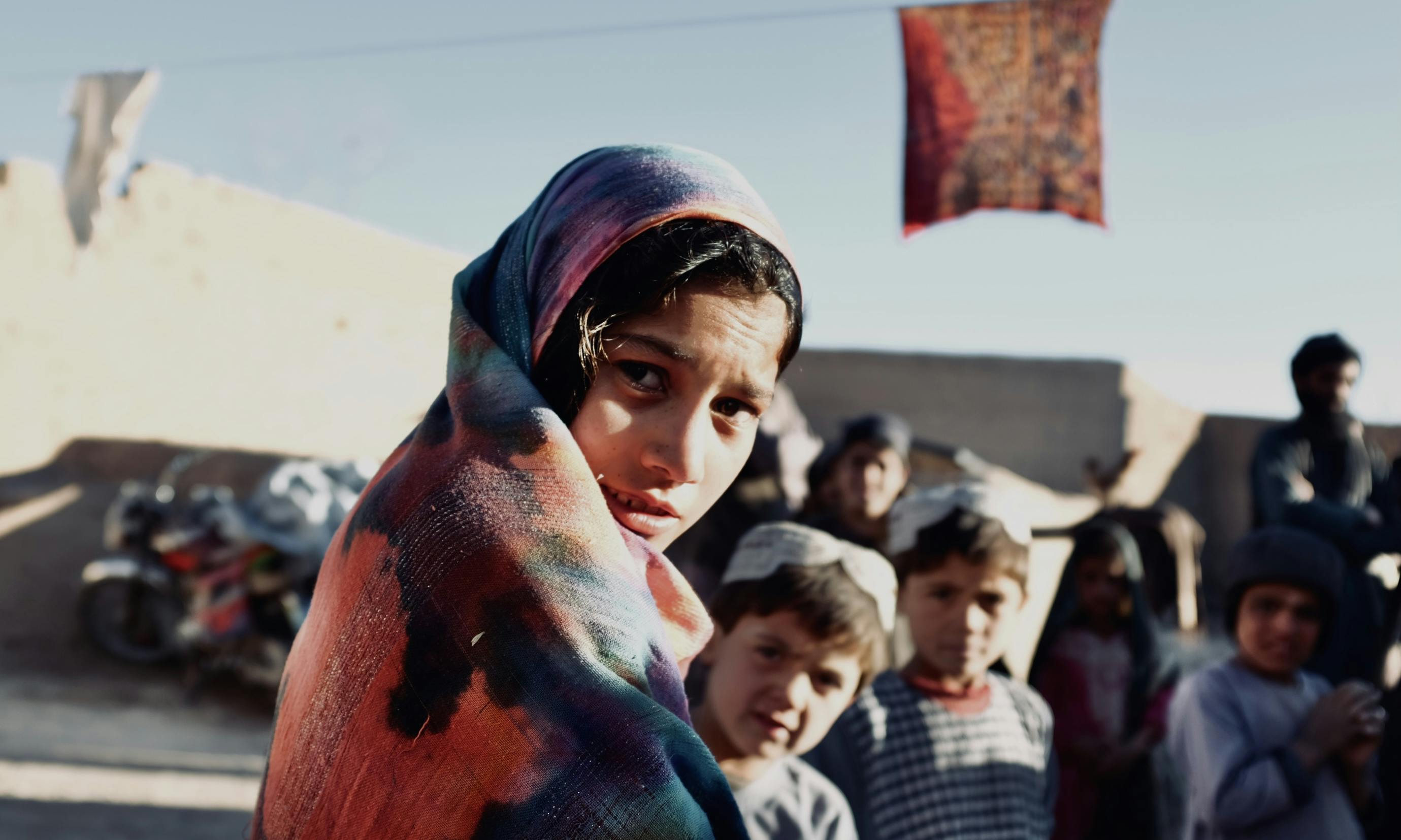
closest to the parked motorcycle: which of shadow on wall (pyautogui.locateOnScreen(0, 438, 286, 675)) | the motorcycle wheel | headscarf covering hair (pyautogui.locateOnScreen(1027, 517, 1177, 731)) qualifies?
the motorcycle wheel

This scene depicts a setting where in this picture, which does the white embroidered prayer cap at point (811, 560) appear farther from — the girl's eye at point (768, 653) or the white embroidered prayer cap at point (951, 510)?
Result: the white embroidered prayer cap at point (951, 510)

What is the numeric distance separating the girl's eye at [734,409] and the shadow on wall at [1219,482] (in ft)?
47.3

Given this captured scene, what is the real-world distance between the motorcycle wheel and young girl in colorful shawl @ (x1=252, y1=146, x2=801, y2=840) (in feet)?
25.4

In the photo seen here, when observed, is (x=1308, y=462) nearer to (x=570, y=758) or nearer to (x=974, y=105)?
(x=974, y=105)

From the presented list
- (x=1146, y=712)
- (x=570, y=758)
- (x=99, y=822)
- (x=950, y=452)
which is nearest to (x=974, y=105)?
(x=1146, y=712)

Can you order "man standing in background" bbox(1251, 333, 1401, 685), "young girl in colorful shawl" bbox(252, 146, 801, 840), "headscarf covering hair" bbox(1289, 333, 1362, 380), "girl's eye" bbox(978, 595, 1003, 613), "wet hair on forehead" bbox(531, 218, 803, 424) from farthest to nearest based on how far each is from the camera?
1. "headscarf covering hair" bbox(1289, 333, 1362, 380)
2. "man standing in background" bbox(1251, 333, 1401, 685)
3. "girl's eye" bbox(978, 595, 1003, 613)
4. "wet hair on forehead" bbox(531, 218, 803, 424)
5. "young girl in colorful shawl" bbox(252, 146, 801, 840)

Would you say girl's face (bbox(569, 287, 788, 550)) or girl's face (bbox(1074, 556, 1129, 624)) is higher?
girl's face (bbox(569, 287, 788, 550))

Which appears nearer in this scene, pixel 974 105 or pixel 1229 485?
pixel 974 105

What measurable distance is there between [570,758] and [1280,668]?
2.89m

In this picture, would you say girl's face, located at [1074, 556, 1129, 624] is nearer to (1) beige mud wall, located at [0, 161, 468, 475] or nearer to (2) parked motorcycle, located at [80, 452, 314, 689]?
(2) parked motorcycle, located at [80, 452, 314, 689]

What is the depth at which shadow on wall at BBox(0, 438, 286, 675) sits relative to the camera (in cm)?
844

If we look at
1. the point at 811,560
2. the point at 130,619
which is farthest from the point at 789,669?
the point at 130,619

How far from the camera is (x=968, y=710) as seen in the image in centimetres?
277

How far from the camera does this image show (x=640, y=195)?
3.57 feet
